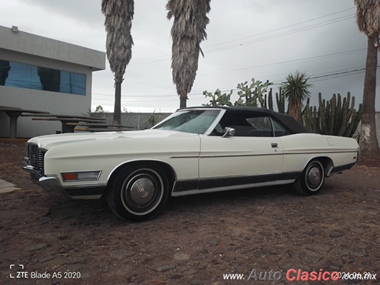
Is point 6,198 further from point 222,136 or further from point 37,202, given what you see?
point 222,136

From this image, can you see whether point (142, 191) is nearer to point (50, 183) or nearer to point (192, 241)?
point (192, 241)

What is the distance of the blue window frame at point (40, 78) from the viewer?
48.6ft

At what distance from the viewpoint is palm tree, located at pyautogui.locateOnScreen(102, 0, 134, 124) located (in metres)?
16.3

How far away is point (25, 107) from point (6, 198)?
1277 centimetres

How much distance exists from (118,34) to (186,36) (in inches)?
147

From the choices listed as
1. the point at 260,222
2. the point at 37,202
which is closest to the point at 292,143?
the point at 260,222

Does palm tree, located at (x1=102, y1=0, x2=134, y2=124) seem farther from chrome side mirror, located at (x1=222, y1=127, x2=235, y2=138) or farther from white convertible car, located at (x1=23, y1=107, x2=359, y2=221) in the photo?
chrome side mirror, located at (x1=222, y1=127, x2=235, y2=138)

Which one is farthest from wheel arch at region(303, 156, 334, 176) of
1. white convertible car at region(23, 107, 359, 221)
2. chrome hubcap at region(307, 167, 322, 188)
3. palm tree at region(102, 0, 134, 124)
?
palm tree at region(102, 0, 134, 124)

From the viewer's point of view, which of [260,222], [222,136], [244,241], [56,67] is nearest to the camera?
[244,241]

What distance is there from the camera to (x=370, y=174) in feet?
24.4

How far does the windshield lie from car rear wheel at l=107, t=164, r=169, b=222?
34.2 inches

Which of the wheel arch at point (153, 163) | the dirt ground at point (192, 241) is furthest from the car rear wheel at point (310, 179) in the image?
the wheel arch at point (153, 163)

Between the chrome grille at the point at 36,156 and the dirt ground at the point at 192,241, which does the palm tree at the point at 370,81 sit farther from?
the chrome grille at the point at 36,156

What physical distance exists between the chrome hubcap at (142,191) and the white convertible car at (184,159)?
0.03 ft
